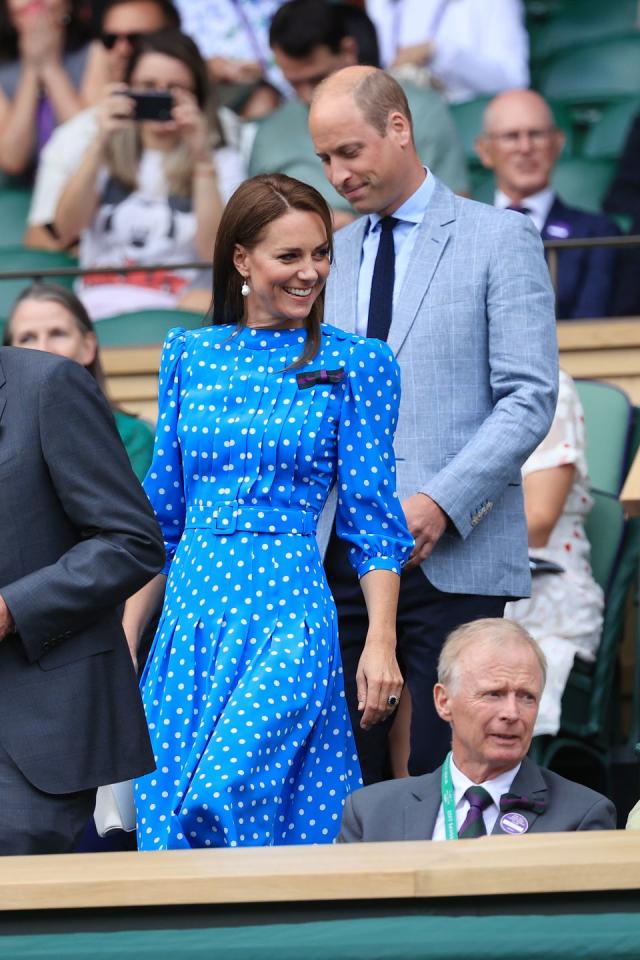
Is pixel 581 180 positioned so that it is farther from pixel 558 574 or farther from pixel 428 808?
pixel 428 808

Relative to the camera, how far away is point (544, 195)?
639 cm

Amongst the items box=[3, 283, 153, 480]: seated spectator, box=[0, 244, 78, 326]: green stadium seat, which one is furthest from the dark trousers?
box=[0, 244, 78, 326]: green stadium seat

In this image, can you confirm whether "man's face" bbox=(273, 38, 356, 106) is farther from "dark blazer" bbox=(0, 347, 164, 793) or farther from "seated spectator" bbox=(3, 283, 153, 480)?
Answer: "dark blazer" bbox=(0, 347, 164, 793)

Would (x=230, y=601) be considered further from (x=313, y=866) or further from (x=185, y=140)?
(x=185, y=140)

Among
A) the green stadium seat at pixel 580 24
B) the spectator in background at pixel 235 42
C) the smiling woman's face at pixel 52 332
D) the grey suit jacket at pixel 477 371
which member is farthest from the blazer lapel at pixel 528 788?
the green stadium seat at pixel 580 24

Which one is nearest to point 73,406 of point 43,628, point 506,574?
point 43,628

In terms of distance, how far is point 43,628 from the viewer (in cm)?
292

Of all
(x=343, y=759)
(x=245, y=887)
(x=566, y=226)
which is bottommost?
(x=343, y=759)

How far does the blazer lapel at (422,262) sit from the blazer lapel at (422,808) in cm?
89

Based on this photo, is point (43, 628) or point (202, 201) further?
point (202, 201)

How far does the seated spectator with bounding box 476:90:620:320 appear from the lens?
20.4 ft

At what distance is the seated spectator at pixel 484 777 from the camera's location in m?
3.41

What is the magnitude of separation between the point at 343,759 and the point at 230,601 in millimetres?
356

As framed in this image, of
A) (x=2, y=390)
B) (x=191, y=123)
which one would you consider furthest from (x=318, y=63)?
(x=2, y=390)
